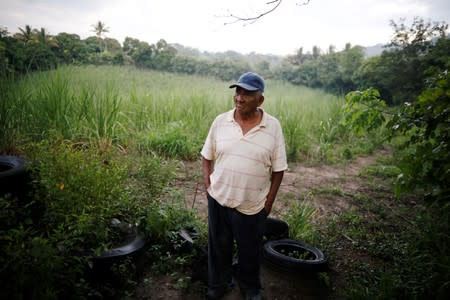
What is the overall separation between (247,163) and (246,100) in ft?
1.71

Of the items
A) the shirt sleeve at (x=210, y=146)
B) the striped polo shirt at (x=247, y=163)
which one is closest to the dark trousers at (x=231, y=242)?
the striped polo shirt at (x=247, y=163)

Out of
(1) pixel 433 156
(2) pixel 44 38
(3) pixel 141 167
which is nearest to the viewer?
(1) pixel 433 156

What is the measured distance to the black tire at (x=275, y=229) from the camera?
3.80 m

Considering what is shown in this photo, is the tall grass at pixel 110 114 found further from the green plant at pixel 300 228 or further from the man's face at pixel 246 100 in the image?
the green plant at pixel 300 228

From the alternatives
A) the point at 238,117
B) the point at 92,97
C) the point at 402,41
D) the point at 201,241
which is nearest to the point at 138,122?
the point at 92,97

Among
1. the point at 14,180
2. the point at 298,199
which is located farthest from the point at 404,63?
the point at 14,180

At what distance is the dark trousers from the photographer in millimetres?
2645

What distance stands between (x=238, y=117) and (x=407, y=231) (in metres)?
3.25

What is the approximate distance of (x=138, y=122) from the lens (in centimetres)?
755

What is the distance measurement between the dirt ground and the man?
0.55 m

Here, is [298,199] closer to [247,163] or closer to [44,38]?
[247,163]

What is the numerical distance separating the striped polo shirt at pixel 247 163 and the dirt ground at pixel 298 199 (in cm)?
103

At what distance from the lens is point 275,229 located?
3.82 m

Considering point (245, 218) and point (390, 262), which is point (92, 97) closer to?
point (245, 218)
